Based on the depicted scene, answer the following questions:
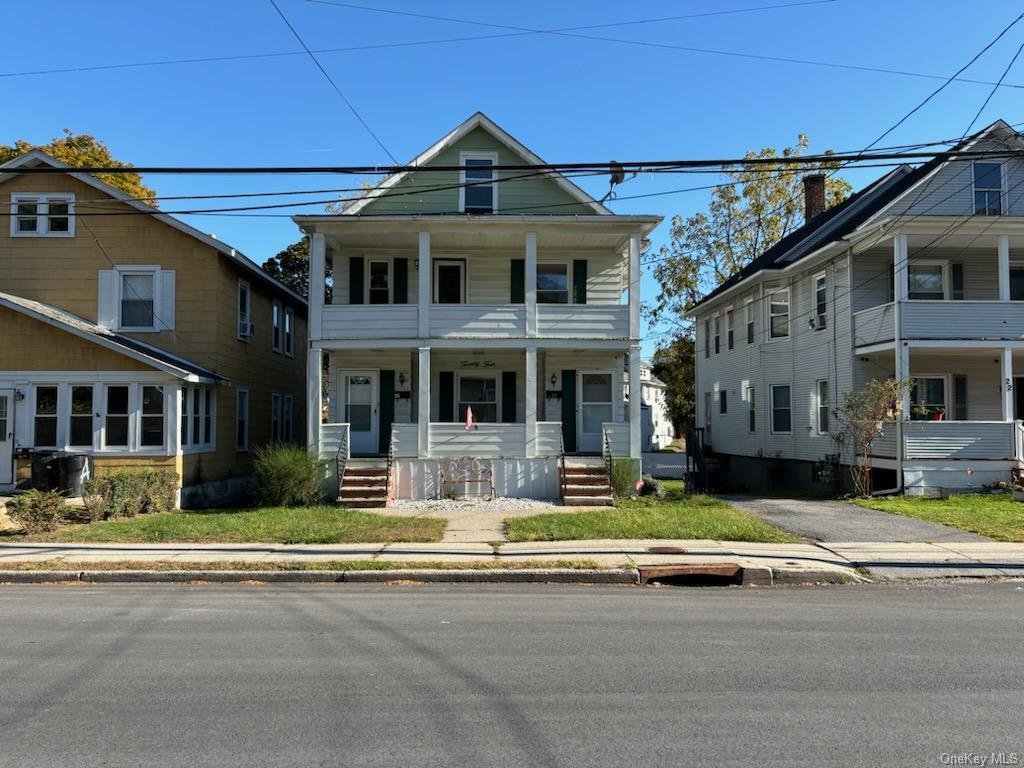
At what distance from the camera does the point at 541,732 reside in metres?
4.40

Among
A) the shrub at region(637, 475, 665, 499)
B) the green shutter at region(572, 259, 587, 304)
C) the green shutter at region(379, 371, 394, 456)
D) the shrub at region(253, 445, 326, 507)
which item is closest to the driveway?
the shrub at region(637, 475, 665, 499)

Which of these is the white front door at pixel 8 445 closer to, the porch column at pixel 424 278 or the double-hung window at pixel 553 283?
the porch column at pixel 424 278

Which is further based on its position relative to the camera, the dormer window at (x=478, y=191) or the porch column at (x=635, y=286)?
the dormer window at (x=478, y=191)

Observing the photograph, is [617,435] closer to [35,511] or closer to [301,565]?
[301,565]

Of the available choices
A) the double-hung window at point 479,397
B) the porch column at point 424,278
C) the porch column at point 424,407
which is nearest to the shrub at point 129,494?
the porch column at point 424,407

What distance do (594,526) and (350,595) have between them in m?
5.26

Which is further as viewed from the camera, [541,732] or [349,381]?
[349,381]

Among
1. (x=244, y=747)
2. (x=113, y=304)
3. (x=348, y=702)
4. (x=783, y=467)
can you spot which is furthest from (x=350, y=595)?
(x=783, y=467)

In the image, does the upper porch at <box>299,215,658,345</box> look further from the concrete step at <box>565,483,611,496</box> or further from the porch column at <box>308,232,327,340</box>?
the concrete step at <box>565,483,611,496</box>

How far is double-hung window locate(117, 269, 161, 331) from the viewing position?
18953mm

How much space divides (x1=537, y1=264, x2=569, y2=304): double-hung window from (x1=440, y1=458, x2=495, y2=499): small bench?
5.17 metres

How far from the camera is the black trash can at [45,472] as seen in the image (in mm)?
16188

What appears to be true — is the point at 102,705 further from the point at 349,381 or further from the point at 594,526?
the point at 349,381

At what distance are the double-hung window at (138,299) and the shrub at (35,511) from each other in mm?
7197
